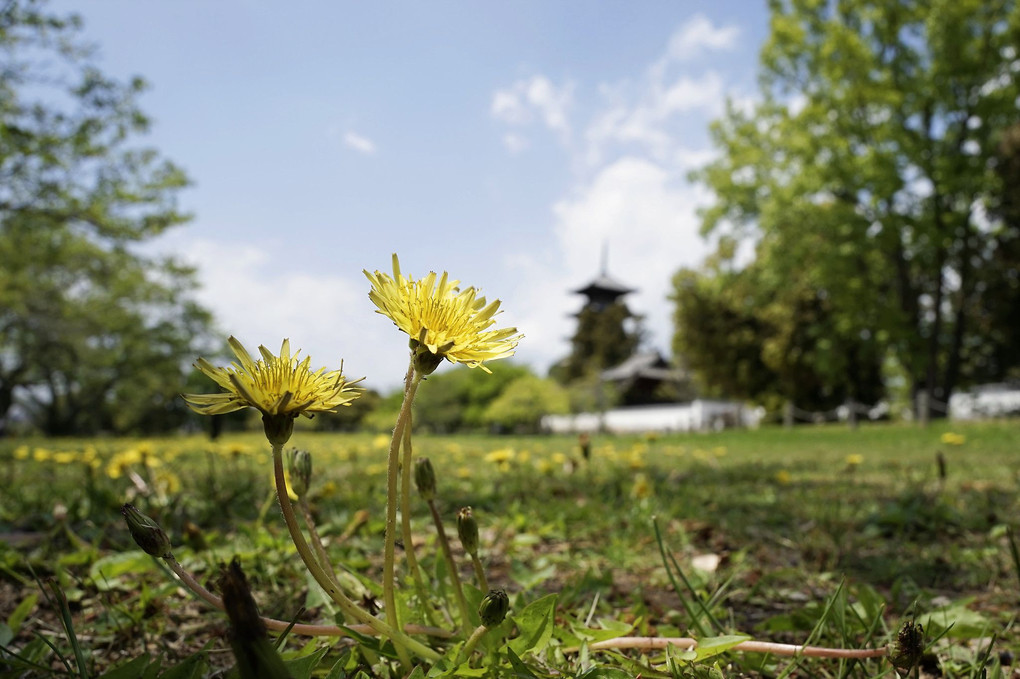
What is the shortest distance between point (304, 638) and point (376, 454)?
166 inches

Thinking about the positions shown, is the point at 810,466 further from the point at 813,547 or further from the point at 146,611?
the point at 146,611

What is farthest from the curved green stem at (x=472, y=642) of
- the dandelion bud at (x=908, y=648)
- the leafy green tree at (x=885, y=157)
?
the leafy green tree at (x=885, y=157)

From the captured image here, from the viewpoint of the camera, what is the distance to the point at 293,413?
0.61 m

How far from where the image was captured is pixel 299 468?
858 millimetres

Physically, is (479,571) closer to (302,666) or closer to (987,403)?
Answer: (302,666)

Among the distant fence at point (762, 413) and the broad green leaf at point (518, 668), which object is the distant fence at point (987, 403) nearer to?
the distant fence at point (762, 413)

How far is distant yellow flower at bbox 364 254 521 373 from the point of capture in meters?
0.65

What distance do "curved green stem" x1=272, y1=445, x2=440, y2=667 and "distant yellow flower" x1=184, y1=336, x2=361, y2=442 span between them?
0.14ft

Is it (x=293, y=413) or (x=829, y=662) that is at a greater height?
(x=293, y=413)

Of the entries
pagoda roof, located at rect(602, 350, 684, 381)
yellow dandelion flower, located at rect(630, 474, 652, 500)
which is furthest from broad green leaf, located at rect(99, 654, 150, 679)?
pagoda roof, located at rect(602, 350, 684, 381)

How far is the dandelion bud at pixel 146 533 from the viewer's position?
0.62 metres

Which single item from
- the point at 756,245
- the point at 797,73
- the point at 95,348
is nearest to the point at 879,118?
the point at 797,73

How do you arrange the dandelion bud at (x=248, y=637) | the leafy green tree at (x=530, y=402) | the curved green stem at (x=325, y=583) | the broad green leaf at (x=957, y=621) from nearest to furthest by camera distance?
the dandelion bud at (x=248, y=637)
the curved green stem at (x=325, y=583)
the broad green leaf at (x=957, y=621)
the leafy green tree at (x=530, y=402)

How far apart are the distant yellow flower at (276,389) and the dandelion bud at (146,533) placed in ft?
0.39
